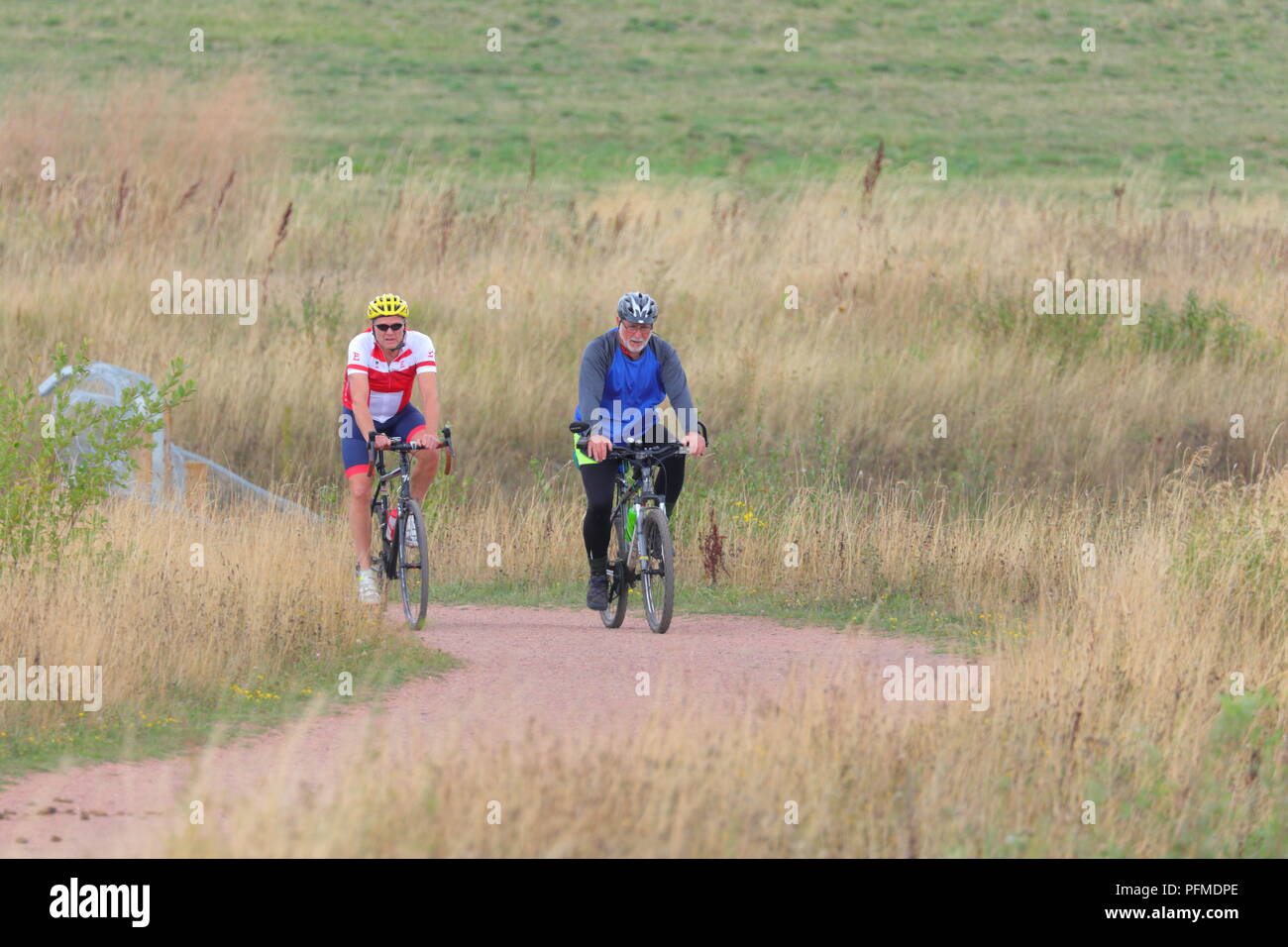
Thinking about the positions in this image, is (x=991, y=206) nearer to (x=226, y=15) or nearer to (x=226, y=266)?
(x=226, y=266)

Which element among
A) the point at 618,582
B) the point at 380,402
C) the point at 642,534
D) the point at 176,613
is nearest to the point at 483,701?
the point at 176,613

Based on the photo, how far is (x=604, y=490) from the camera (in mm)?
11406

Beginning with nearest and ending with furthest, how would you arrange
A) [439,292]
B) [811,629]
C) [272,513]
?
[811,629]
[272,513]
[439,292]

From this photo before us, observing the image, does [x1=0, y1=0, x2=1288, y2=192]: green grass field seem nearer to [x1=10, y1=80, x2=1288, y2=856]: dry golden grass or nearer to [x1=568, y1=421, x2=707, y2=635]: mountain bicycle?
[x1=10, y1=80, x2=1288, y2=856]: dry golden grass

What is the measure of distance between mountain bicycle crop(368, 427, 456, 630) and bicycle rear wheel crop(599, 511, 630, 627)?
108 centimetres

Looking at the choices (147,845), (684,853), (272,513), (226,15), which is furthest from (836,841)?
(226,15)

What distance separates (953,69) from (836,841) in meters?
45.4

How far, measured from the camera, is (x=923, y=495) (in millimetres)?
15875

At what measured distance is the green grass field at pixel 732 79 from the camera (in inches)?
1438

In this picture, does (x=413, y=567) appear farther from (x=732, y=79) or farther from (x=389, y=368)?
(x=732, y=79)

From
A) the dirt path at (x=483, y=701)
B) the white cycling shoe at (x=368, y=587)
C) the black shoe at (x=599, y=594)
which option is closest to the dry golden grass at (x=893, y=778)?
the dirt path at (x=483, y=701)

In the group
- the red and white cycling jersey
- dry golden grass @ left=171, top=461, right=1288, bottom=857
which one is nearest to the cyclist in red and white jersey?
the red and white cycling jersey

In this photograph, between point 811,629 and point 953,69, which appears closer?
point 811,629

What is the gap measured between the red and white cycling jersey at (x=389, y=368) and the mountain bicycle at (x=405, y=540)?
28cm
